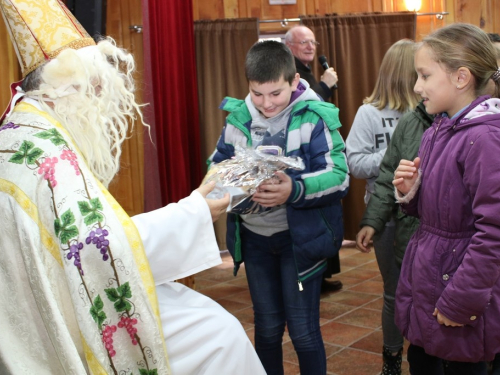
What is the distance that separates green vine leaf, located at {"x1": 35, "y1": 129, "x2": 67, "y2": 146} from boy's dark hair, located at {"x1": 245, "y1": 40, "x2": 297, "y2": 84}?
35.8 inches

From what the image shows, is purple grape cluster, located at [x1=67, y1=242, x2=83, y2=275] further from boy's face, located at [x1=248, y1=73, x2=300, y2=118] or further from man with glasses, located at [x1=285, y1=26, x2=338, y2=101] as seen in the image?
man with glasses, located at [x1=285, y1=26, x2=338, y2=101]

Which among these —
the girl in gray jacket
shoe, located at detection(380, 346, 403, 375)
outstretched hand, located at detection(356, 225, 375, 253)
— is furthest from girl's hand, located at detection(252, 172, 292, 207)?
shoe, located at detection(380, 346, 403, 375)

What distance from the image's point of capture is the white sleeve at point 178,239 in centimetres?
164

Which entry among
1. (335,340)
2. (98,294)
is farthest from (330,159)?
(335,340)

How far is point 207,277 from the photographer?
16.9 feet

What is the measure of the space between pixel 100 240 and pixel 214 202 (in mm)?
445

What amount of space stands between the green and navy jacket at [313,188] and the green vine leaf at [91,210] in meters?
0.81

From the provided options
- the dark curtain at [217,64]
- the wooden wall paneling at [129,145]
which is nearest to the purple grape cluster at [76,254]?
the wooden wall paneling at [129,145]

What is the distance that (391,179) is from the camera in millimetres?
2371

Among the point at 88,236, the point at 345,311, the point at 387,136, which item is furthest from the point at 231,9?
the point at 88,236

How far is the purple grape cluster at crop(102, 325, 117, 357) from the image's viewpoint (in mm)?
1493

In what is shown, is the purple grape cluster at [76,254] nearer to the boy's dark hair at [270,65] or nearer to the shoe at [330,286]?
the boy's dark hair at [270,65]

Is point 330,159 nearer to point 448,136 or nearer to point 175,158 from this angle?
point 448,136

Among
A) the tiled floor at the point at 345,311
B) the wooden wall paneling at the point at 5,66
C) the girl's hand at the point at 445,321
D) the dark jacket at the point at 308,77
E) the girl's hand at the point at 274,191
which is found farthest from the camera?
the dark jacket at the point at 308,77
